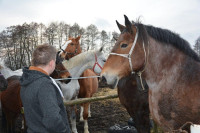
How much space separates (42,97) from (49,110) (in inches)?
4.7

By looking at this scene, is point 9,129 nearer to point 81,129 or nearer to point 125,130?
point 81,129

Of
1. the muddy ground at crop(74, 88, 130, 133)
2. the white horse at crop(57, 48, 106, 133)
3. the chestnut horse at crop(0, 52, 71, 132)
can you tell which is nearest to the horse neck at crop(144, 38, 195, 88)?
the chestnut horse at crop(0, 52, 71, 132)

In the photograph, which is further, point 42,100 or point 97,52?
point 97,52

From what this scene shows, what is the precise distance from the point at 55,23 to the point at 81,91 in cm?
2331

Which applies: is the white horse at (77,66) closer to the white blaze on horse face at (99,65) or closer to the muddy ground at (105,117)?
the white blaze on horse face at (99,65)

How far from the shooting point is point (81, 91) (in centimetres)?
528

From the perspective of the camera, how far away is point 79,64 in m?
4.94

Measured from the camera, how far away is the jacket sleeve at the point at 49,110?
131 cm

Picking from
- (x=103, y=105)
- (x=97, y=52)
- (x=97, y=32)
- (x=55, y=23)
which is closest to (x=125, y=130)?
(x=97, y=52)

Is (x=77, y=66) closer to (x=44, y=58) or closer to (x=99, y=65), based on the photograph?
(x=99, y=65)

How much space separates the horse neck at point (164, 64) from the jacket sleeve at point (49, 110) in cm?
134

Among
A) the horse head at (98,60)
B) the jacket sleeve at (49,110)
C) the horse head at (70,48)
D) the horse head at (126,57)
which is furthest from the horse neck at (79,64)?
the jacket sleeve at (49,110)

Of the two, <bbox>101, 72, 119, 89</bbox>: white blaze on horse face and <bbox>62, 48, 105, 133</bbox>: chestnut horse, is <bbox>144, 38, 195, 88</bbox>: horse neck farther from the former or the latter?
<bbox>62, 48, 105, 133</bbox>: chestnut horse

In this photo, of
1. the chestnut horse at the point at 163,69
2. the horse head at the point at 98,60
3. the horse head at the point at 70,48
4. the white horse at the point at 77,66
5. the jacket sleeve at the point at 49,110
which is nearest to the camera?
the jacket sleeve at the point at 49,110
